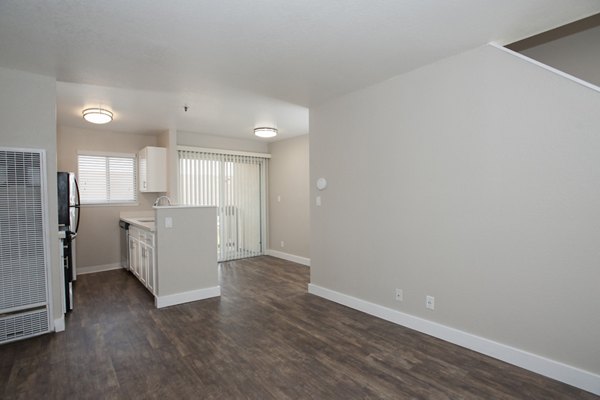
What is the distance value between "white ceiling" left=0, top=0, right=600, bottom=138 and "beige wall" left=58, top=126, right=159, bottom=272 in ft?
6.02

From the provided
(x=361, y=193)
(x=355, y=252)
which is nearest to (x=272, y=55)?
(x=361, y=193)

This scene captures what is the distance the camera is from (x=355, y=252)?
12.1 ft

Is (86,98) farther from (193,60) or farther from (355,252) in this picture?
(355,252)

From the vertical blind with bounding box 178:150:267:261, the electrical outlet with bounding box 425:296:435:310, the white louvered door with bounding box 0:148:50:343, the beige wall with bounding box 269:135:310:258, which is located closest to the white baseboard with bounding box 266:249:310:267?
the beige wall with bounding box 269:135:310:258

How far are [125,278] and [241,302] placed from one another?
240 centimetres

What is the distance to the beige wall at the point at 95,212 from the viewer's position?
520cm

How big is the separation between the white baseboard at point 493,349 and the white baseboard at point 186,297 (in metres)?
1.84

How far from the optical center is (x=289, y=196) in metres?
6.47

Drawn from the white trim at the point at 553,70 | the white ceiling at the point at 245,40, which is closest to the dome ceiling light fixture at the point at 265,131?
the white ceiling at the point at 245,40

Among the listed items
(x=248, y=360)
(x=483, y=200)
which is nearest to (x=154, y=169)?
(x=248, y=360)

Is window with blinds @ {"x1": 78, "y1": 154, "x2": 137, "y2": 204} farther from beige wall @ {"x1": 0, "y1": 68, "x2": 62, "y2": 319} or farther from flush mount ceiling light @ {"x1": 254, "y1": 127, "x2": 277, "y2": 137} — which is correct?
beige wall @ {"x1": 0, "y1": 68, "x2": 62, "y2": 319}

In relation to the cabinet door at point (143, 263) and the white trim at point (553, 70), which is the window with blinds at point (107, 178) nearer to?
the cabinet door at point (143, 263)

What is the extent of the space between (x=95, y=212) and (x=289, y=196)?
140 inches

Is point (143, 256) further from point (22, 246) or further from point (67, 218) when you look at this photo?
point (22, 246)
